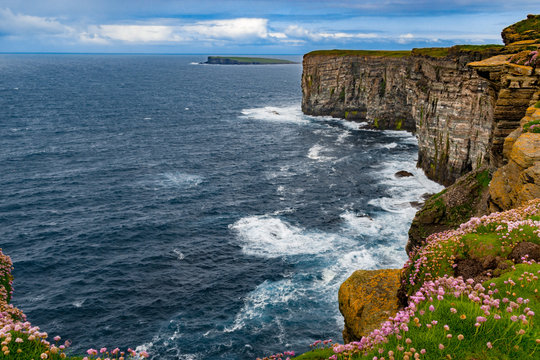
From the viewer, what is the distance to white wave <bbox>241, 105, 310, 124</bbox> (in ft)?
457

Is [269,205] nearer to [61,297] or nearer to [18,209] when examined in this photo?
[61,297]

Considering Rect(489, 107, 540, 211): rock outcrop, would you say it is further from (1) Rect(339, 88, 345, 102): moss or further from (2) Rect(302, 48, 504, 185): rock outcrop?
(1) Rect(339, 88, 345, 102): moss

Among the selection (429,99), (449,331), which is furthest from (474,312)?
(429,99)

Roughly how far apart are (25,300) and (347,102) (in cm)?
11196

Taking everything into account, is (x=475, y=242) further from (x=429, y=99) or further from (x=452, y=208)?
(x=429, y=99)

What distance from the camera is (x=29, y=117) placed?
421ft

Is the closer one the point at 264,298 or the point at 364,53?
the point at 264,298

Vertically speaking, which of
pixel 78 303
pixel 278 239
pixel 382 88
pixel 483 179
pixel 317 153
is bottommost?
pixel 78 303

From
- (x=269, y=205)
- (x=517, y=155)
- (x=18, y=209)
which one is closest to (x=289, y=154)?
(x=269, y=205)

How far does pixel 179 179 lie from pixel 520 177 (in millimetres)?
63323

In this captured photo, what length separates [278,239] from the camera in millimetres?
53500

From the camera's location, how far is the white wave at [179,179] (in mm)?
73625

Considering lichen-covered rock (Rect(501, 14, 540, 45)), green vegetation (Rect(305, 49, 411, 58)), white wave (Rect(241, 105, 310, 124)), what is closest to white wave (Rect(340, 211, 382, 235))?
lichen-covered rock (Rect(501, 14, 540, 45))

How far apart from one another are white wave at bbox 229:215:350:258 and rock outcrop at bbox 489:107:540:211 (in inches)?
1112
